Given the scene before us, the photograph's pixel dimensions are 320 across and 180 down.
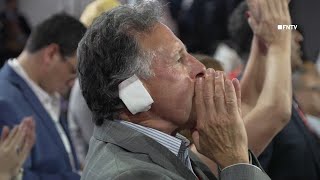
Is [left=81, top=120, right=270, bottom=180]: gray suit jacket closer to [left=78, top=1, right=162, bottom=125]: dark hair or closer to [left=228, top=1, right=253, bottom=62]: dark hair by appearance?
[left=78, top=1, right=162, bottom=125]: dark hair

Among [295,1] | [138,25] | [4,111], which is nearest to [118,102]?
[138,25]

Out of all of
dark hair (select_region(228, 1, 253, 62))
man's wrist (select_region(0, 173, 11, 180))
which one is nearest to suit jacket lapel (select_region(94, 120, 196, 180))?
man's wrist (select_region(0, 173, 11, 180))

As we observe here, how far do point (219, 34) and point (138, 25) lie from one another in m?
3.28

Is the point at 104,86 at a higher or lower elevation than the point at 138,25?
lower

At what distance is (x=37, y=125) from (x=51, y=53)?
1.14 ft

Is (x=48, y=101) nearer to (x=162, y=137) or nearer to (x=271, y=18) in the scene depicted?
(x=271, y=18)

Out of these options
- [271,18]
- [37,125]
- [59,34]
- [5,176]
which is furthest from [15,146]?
[271,18]

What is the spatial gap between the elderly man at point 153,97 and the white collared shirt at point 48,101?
1364 millimetres

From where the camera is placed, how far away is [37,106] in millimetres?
2711

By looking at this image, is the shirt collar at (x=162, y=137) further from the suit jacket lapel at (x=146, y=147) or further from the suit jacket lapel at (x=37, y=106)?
the suit jacket lapel at (x=37, y=106)

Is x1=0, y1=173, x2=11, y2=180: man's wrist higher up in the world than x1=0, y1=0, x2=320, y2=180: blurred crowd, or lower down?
lower down

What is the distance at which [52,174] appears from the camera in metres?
2.61

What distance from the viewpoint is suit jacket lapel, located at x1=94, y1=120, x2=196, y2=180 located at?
1357 millimetres

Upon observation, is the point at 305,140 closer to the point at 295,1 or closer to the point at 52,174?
the point at 52,174
